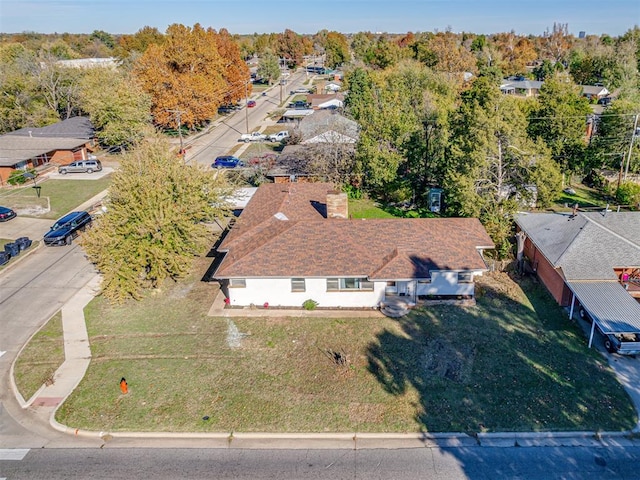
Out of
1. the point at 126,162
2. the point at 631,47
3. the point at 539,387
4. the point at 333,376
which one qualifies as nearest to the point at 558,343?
the point at 539,387

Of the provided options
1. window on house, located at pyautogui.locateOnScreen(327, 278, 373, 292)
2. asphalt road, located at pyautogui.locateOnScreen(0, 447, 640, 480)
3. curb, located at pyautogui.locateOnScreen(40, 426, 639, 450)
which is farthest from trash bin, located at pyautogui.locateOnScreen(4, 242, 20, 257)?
window on house, located at pyautogui.locateOnScreen(327, 278, 373, 292)

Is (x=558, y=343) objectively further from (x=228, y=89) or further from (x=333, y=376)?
(x=228, y=89)

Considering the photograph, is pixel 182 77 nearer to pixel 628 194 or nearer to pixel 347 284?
pixel 347 284

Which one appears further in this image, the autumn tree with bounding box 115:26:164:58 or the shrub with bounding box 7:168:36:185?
the autumn tree with bounding box 115:26:164:58

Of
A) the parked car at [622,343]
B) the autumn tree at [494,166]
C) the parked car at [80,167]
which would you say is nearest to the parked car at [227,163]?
the parked car at [80,167]

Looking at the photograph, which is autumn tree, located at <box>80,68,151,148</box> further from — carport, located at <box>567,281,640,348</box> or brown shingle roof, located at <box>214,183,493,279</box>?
carport, located at <box>567,281,640,348</box>

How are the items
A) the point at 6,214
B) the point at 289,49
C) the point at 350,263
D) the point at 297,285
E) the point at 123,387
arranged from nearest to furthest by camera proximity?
the point at 123,387 → the point at 350,263 → the point at 297,285 → the point at 6,214 → the point at 289,49

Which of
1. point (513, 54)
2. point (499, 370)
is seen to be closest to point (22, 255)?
point (499, 370)
